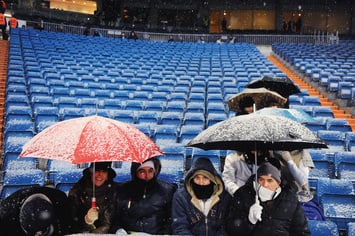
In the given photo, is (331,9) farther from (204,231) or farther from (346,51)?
(204,231)

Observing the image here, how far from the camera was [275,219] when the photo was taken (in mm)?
3438

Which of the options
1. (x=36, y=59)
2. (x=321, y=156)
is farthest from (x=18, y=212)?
(x=36, y=59)

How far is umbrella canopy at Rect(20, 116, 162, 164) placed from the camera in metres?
3.37

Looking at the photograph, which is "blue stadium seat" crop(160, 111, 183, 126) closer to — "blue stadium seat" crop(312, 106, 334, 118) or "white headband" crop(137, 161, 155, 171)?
"blue stadium seat" crop(312, 106, 334, 118)

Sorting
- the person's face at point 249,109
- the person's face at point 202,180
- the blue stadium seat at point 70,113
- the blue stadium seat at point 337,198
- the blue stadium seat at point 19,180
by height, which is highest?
the person's face at point 249,109

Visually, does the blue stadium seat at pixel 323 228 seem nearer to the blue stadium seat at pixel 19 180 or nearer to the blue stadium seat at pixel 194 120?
the blue stadium seat at pixel 19 180

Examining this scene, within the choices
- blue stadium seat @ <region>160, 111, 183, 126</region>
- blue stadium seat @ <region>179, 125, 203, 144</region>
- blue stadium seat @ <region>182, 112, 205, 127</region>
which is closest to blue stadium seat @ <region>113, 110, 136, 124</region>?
blue stadium seat @ <region>160, 111, 183, 126</region>

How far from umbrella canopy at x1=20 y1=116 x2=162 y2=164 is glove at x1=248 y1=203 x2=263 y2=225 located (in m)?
0.99

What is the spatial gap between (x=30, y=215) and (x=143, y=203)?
1.71m

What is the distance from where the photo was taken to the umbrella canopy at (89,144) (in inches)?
133

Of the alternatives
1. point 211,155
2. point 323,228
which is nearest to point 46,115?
point 211,155

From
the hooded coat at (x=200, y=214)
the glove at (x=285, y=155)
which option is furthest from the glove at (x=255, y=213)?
the glove at (x=285, y=155)

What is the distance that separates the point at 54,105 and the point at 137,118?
213 centimetres

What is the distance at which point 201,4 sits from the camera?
109 feet
